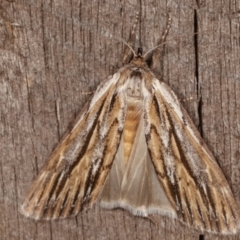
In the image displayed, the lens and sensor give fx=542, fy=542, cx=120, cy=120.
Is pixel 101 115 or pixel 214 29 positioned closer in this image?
pixel 214 29

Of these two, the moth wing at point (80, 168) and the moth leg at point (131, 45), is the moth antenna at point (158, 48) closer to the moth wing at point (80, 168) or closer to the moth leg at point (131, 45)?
the moth leg at point (131, 45)

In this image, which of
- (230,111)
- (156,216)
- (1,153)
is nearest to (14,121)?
(1,153)

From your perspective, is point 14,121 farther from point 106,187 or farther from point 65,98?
point 106,187

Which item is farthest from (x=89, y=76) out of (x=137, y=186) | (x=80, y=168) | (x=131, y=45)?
(x=137, y=186)

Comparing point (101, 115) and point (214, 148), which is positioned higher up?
point (101, 115)

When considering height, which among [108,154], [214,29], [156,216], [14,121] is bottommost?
[156,216]

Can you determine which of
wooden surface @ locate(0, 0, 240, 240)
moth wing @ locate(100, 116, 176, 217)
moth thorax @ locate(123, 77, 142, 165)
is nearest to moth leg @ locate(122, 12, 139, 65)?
wooden surface @ locate(0, 0, 240, 240)

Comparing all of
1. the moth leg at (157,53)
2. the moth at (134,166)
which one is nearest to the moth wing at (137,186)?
the moth at (134,166)
